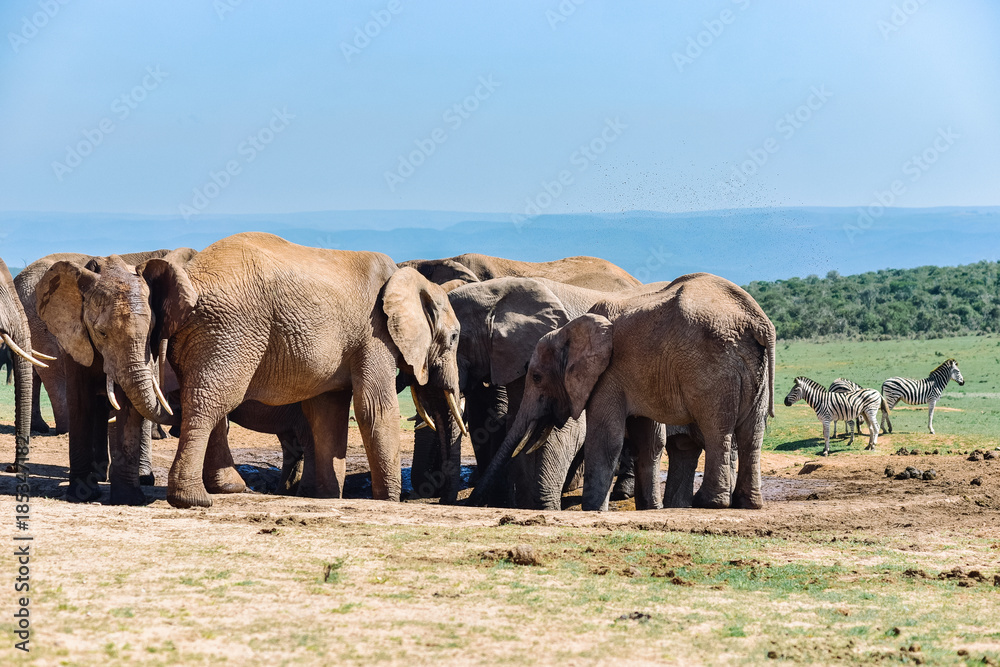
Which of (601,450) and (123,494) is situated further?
(601,450)

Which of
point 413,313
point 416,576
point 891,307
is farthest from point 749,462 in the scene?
point 891,307

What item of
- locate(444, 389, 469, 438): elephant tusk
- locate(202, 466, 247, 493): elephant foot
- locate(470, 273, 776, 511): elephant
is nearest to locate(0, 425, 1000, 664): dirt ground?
locate(202, 466, 247, 493): elephant foot

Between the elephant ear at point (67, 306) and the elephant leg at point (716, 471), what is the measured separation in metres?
5.72

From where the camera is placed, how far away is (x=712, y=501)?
1187 centimetres

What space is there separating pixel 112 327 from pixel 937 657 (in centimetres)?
689

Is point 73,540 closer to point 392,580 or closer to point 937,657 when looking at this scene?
point 392,580

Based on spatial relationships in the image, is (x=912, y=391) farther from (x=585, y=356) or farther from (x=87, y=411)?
(x=87, y=411)

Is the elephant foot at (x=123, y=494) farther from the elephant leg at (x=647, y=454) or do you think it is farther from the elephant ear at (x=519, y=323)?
the elephant leg at (x=647, y=454)

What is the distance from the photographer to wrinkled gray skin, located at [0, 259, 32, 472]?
10.8 metres

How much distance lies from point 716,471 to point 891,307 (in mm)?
37958

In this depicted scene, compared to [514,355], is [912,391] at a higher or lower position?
lower

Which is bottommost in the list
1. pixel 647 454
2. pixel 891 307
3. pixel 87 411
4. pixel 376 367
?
pixel 647 454

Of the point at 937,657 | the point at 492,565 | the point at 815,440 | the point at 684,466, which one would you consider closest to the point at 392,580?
the point at 492,565

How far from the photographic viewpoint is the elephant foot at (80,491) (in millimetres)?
11375
